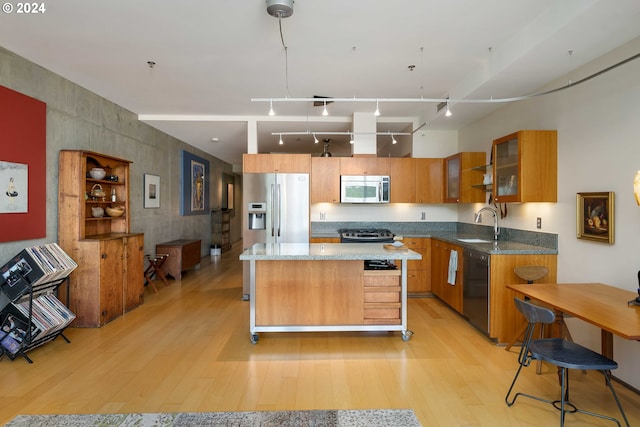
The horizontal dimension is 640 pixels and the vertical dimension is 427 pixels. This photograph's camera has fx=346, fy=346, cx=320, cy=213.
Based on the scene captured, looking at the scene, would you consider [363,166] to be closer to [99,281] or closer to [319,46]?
[319,46]

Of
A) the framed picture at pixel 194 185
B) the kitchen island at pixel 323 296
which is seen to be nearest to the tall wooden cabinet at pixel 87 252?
the kitchen island at pixel 323 296

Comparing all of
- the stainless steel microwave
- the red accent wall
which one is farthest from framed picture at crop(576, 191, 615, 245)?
the red accent wall

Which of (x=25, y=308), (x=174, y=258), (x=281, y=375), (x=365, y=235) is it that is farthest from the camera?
(x=174, y=258)

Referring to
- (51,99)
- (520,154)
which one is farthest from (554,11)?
(51,99)

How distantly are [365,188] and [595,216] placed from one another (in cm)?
307

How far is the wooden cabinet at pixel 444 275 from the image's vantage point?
4.25 metres

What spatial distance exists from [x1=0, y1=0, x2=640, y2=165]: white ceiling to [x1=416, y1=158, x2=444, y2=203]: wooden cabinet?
3.00 feet

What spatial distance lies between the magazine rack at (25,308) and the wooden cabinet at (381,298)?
300 centimetres

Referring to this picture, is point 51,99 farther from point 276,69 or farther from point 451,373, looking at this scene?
point 451,373

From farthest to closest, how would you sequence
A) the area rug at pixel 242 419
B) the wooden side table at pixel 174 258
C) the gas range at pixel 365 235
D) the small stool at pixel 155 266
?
1. the wooden side table at pixel 174 258
2. the small stool at pixel 155 266
3. the gas range at pixel 365 235
4. the area rug at pixel 242 419

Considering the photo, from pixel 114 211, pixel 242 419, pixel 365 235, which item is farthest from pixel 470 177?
pixel 114 211

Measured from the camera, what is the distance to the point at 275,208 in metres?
5.32

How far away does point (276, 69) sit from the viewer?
3766 mm

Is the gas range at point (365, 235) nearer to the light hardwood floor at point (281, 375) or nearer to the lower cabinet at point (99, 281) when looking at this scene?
the light hardwood floor at point (281, 375)
